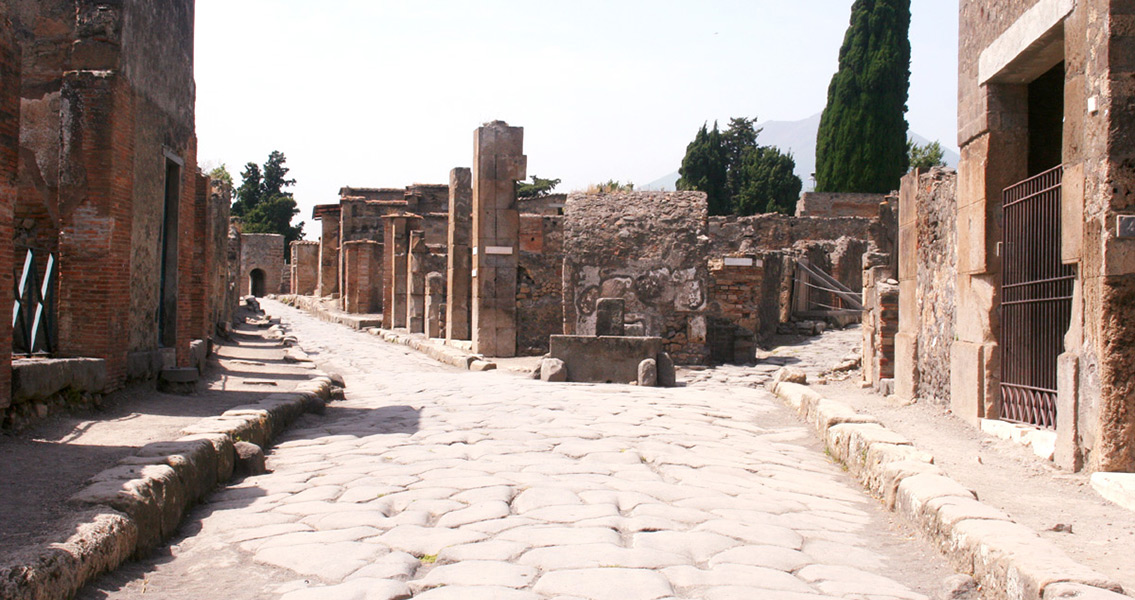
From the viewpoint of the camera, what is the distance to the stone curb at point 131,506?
2938 mm

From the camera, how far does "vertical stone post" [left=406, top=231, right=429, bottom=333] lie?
23078 mm

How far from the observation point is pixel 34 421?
6172mm

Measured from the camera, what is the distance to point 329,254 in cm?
3934

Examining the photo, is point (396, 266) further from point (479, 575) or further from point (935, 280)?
point (479, 575)

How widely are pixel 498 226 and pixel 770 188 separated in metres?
31.1

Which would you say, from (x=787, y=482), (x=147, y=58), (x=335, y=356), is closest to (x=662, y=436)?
(x=787, y=482)

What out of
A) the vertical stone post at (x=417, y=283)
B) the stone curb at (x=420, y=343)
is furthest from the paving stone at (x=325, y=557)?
the vertical stone post at (x=417, y=283)

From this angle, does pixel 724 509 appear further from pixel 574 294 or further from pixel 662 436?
pixel 574 294

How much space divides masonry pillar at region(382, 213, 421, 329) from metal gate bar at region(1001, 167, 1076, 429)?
1924 centimetres

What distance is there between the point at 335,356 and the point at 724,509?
13659 mm

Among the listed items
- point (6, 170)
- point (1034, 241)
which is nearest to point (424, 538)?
point (6, 170)

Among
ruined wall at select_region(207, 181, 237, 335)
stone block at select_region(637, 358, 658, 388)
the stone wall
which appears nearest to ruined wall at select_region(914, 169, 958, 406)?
stone block at select_region(637, 358, 658, 388)

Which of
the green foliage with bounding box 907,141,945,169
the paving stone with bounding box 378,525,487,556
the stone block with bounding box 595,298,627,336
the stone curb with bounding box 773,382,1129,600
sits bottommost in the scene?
the paving stone with bounding box 378,525,487,556

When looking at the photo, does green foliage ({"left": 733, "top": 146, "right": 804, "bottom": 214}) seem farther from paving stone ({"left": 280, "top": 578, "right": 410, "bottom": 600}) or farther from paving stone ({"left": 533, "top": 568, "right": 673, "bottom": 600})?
Answer: paving stone ({"left": 280, "top": 578, "right": 410, "bottom": 600})
